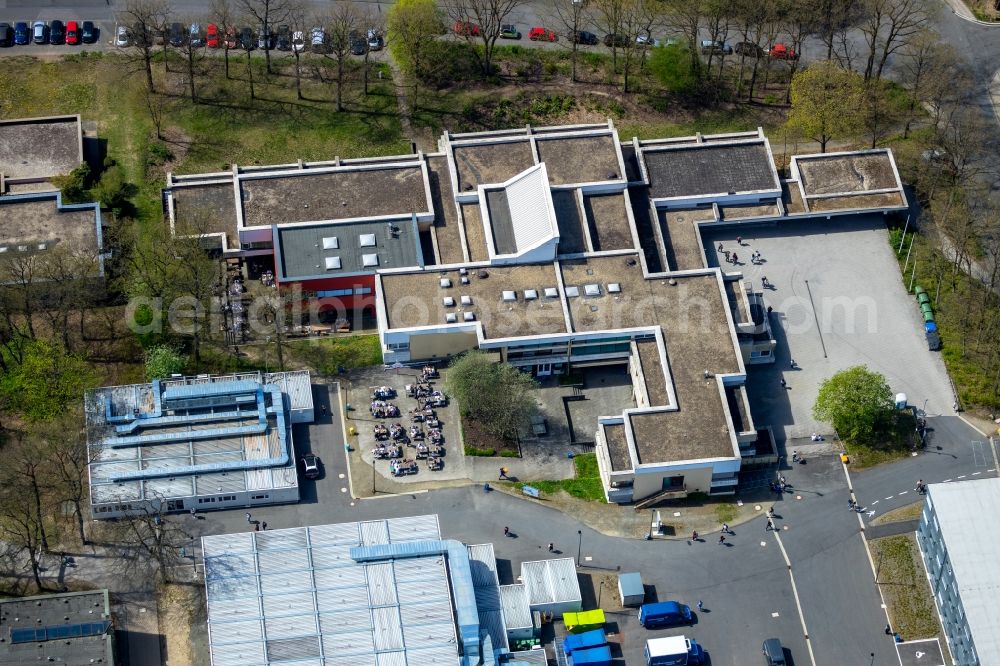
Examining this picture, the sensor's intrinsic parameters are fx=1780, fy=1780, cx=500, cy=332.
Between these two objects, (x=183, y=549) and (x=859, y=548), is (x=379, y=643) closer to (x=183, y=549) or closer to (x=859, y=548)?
(x=183, y=549)

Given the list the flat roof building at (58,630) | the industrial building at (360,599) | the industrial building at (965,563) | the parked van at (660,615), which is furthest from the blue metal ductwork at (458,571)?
the industrial building at (965,563)

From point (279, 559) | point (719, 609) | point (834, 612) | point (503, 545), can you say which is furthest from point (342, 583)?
point (834, 612)

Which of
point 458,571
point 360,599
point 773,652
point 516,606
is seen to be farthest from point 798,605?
point 360,599

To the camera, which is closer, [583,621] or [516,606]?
[583,621]

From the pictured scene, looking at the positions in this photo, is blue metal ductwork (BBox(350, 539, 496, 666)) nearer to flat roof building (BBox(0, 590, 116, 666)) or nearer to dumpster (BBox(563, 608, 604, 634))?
dumpster (BBox(563, 608, 604, 634))

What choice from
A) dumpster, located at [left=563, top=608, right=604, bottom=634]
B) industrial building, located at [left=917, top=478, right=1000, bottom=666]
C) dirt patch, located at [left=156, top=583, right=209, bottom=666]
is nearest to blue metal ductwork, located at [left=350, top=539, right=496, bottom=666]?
dumpster, located at [left=563, top=608, right=604, bottom=634]

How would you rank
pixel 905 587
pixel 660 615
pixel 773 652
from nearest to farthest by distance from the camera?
pixel 773 652, pixel 660 615, pixel 905 587

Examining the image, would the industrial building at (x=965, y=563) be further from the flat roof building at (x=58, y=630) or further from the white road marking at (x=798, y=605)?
the flat roof building at (x=58, y=630)

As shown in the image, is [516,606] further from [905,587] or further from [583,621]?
[905,587]
